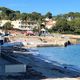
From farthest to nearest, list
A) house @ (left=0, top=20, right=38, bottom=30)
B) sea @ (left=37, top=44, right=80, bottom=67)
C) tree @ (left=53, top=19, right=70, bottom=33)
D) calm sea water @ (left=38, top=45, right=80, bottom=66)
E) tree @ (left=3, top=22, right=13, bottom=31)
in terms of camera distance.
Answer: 1. house @ (left=0, top=20, right=38, bottom=30)
2. tree @ (left=53, top=19, right=70, bottom=33)
3. tree @ (left=3, top=22, right=13, bottom=31)
4. calm sea water @ (left=38, top=45, right=80, bottom=66)
5. sea @ (left=37, top=44, right=80, bottom=67)

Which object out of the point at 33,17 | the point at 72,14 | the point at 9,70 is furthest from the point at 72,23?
the point at 9,70

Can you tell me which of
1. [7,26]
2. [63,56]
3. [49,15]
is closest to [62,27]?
[7,26]

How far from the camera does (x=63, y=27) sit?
125250mm

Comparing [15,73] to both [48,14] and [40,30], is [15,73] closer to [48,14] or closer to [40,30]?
[40,30]

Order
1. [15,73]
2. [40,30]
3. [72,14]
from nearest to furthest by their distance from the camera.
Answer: [15,73], [40,30], [72,14]

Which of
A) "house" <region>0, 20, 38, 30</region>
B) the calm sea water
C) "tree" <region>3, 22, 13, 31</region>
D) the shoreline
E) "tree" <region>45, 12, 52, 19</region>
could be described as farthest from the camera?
"tree" <region>45, 12, 52, 19</region>

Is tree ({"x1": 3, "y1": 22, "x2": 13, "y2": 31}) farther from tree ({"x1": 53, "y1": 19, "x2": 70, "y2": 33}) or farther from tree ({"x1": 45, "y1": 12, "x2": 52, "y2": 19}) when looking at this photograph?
tree ({"x1": 45, "y1": 12, "x2": 52, "y2": 19})

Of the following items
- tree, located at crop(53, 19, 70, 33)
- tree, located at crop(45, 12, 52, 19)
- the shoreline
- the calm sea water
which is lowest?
the calm sea water

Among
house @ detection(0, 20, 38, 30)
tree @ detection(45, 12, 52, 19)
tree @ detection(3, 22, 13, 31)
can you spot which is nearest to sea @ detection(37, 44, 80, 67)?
tree @ detection(3, 22, 13, 31)

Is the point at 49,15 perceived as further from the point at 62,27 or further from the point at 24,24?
the point at 62,27

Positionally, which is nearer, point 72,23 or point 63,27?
point 63,27

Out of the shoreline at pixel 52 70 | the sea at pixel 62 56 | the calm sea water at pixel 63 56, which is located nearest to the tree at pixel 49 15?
the calm sea water at pixel 63 56

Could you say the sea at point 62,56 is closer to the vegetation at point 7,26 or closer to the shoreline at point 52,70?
the shoreline at point 52,70

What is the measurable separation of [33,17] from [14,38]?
196 ft
